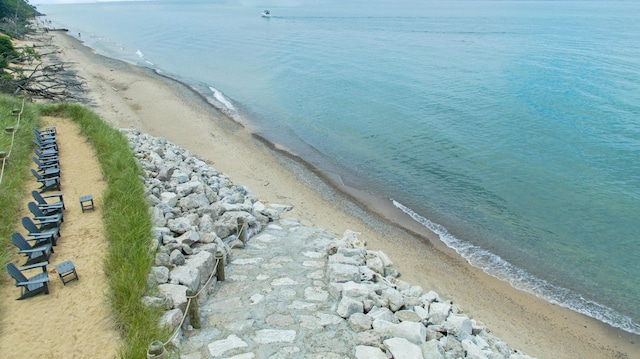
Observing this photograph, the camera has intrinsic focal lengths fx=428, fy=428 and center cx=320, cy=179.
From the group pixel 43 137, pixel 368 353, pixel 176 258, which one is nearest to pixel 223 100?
pixel 43 137

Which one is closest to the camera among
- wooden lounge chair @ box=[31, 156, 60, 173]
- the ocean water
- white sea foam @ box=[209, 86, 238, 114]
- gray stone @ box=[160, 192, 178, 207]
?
gray stone @ box=[160, 192, 178, 207]

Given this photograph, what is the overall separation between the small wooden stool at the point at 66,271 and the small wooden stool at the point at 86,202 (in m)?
2.98

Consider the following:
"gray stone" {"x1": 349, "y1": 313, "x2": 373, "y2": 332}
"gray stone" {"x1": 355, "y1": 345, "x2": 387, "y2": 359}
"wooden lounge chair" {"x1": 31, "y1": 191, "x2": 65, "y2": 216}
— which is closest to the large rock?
"gray stone" {"x1": 349, "y1": 313, "x2": 373, "y2": 332}

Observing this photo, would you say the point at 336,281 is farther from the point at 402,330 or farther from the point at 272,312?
the point at 402,330

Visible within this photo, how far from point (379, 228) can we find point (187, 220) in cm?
759

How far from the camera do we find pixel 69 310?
7.36 meters

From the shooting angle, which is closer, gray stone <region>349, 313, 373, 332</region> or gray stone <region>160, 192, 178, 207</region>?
gray stone <region>349, 313, 373, 332</region>

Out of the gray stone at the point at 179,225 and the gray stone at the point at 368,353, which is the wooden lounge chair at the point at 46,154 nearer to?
the gray stone at the point at 179,225

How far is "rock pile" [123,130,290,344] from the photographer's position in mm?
7918

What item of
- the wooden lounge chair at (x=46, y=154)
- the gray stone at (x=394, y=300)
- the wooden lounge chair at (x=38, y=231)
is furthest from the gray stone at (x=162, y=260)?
the wooden lounge chair at (x=46, y=154)

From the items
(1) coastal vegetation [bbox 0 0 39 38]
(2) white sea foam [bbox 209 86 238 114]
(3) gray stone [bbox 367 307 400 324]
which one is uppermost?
(1) coastal vegetation [bbox 0 0 39 38]

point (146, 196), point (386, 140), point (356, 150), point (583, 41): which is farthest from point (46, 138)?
point (583, 41)

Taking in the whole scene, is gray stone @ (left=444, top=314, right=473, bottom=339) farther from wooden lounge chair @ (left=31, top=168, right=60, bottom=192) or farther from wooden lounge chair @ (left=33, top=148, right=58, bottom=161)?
wooden lounge chair @ (left=33, top=148, right=58, bottom=161)

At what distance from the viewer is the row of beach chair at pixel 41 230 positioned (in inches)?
303
